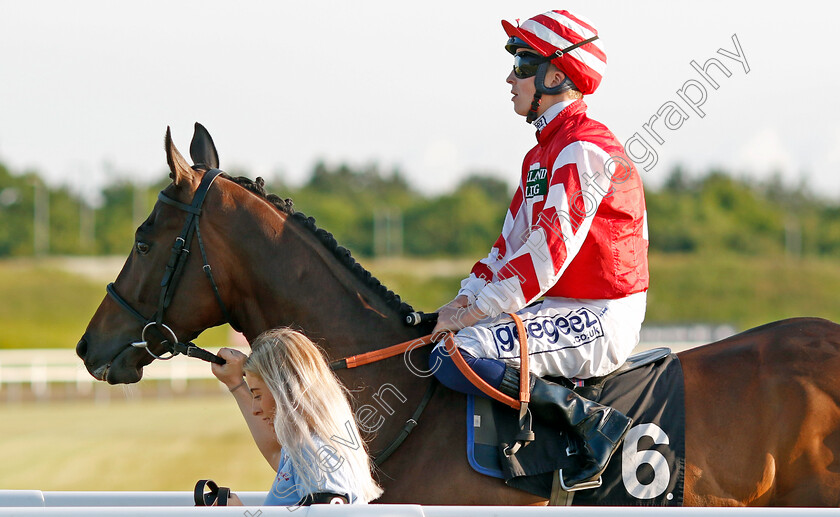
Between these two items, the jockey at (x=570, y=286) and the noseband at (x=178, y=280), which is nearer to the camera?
the jockey at (x=570, y=286)

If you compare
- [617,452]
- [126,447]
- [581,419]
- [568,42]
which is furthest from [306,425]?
[126,447]

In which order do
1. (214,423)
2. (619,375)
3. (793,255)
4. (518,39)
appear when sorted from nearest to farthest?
(619,375) → (518,39) → (214,423) → (793,255)

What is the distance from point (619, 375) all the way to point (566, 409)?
0.32 metres

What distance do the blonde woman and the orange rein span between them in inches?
18.3

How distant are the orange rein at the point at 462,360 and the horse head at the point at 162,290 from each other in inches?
21.3

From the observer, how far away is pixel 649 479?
3.04 metres

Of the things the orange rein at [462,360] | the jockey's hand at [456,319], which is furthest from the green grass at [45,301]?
the jockey's hand at [456,319]

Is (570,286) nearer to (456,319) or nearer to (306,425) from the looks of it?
(456,319)

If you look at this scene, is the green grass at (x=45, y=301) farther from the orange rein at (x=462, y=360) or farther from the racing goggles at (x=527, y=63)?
the racing goggles at (x=527, y=63)

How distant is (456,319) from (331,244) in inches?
22.1

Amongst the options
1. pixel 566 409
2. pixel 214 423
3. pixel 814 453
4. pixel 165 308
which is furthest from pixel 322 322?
pixel 214 423

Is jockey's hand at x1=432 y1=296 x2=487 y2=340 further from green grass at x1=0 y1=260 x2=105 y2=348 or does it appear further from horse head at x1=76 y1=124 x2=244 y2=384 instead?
green grass at x1=0 y1=260 x2=105 y2=348

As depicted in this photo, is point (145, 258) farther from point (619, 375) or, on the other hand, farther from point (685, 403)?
point (685, 403)

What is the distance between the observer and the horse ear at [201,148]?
11.9 ft
